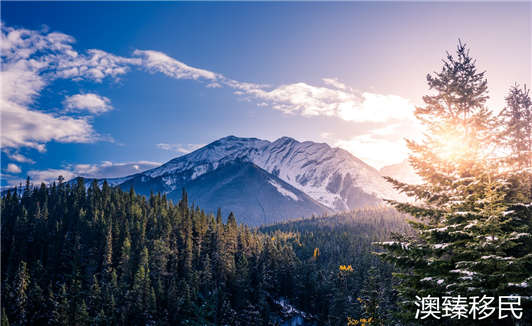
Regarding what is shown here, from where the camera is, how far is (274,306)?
114m

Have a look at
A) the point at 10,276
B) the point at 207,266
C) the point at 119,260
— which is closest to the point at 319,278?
the point at 207,266

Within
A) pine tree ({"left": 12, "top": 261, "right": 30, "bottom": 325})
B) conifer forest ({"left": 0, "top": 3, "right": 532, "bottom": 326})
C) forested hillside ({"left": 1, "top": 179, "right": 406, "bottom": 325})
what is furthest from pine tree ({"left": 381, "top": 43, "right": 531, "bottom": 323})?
pine tree ({"left": 12, "top": 261, "right": 30, "bottom": 325})

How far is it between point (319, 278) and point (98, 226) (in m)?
79.5

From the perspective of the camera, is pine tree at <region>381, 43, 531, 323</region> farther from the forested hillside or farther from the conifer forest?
the forested hillside

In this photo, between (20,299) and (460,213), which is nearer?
(460,213)

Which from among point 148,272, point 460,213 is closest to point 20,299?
point 148,272

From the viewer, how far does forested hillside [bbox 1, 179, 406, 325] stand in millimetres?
75562

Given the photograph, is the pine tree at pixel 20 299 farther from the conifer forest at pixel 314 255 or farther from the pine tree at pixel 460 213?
the pine tree at pixel 460 213

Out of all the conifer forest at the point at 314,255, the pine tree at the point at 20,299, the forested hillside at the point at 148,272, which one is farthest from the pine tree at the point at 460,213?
the pine tree at the point at 20,299

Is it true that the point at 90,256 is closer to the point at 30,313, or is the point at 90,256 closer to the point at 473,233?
the point at 30,313

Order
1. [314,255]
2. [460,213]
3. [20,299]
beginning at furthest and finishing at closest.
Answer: [314,255] < [20,299] < [460,213]

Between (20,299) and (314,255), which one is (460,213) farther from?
(314,255)

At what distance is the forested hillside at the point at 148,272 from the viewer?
75.6 meters

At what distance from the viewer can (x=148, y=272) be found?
8625cm
